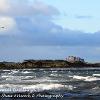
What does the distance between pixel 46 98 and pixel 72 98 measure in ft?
5.81

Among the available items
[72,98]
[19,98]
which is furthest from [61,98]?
[19,98]

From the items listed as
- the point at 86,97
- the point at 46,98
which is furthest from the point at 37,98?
the point at 86,97

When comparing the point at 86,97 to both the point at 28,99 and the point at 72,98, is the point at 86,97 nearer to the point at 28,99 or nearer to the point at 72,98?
the point at 72,98

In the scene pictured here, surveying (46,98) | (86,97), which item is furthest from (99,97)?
(46,98)

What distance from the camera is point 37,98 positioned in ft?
115

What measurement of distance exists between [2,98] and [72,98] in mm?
4796

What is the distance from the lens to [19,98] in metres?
35.0

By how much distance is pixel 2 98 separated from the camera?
3531 cm

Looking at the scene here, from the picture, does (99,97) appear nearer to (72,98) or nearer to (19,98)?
(72,98)

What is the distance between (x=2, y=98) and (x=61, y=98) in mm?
4049

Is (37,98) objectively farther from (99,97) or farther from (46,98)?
(99,97)

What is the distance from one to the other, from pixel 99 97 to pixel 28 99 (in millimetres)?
5107

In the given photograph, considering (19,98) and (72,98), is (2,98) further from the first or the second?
(72,98)

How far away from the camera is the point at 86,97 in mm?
36188
